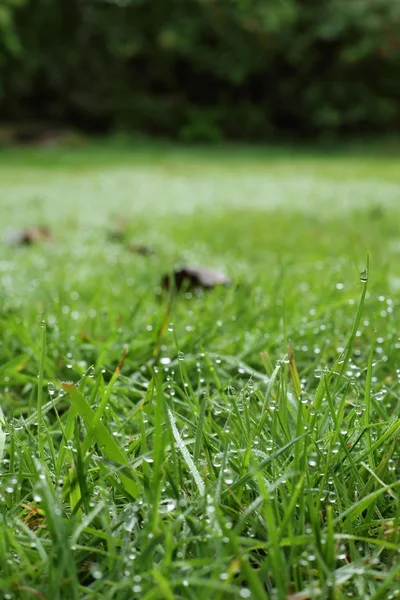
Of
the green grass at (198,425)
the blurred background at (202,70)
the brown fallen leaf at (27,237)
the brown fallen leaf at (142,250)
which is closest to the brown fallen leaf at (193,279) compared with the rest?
the green grass at (198,425)

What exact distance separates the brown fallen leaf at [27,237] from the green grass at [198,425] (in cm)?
12

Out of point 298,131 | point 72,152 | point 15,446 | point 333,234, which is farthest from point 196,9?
point 15,446

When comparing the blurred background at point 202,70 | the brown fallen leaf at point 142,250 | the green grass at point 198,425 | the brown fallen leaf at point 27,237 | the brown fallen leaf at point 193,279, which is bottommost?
the blurred background at point 202,70

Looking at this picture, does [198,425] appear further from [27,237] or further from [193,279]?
[27,237]

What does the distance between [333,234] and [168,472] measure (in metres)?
2.92

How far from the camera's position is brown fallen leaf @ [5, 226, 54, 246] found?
312 cm

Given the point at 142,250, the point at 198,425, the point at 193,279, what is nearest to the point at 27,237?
the point at 142,250

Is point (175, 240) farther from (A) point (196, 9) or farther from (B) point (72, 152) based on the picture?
(A) point (196, 9)

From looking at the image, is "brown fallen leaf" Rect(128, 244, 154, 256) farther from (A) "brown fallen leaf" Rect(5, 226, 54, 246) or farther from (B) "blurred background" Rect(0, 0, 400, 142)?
(B) "blurred background" Rect(0, 0, 400, 142)

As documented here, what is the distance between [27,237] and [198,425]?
2.52 metres

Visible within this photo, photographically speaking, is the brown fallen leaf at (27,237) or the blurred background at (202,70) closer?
the brown fallen leaf at (27,237)

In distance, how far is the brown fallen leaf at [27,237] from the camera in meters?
3.12

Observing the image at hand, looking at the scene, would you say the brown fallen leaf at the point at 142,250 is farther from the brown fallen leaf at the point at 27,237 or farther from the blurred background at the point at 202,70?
the blurred background at the point at 202,70

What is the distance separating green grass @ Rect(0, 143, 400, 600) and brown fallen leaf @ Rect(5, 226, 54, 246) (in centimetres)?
12
